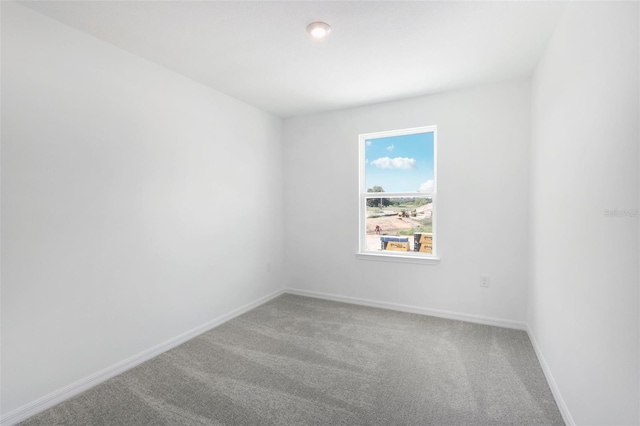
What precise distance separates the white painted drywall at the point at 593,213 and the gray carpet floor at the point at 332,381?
0.39m

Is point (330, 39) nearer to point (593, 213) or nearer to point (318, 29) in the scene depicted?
point (318, 29)

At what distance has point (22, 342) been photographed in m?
1.85

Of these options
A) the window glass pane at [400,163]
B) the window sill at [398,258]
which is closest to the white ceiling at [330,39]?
the window glass pane at [400,163]

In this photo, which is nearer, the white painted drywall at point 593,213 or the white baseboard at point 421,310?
the white painted drywall at point 593,213

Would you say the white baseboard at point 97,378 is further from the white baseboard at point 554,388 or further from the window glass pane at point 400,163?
the white baseboard at point 554,388

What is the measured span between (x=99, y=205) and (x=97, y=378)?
1.22 m

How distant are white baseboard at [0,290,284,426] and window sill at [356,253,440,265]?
172 cm

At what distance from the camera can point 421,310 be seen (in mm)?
3469

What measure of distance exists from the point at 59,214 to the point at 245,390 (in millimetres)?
1679

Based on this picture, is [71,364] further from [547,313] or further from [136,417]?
[547,313]

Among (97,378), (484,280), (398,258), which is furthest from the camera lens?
(398,258)

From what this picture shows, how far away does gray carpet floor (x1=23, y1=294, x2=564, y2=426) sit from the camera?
73.0 inches

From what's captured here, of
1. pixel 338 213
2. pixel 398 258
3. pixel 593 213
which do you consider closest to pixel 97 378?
pixel 338 213

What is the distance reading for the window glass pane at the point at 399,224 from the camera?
3531mm
